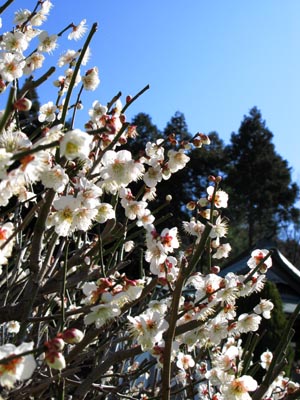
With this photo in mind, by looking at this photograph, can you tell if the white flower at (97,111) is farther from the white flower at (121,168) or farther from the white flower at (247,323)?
the white flower at (247,323)

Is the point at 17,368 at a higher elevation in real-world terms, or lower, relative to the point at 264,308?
lower

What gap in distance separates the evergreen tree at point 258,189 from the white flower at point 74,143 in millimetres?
29584

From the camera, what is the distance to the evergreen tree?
31.2 meters

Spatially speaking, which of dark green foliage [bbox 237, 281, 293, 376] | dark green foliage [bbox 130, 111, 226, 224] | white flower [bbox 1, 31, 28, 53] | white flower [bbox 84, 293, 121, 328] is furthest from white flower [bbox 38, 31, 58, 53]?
dark green foliage [bbox 130, 111, 226, 224]

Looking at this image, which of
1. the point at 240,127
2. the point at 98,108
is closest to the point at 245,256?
the point at 98,108

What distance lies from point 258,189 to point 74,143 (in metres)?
30.5

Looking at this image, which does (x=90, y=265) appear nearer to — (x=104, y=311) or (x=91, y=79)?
(x=104, y=311)

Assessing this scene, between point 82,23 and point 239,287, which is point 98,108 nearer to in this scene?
point 82,23

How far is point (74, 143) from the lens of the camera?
150 centimetres

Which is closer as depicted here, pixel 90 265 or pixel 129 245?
pixel 90 265

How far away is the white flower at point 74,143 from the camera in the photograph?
1.48 metres

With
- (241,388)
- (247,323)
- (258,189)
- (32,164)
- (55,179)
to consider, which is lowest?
(241,388)

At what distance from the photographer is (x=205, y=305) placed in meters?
2.19

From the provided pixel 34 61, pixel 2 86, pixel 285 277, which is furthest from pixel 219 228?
pixel 285 277
